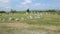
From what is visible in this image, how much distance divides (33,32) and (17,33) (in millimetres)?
1296

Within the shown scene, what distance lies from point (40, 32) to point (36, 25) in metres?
2.97

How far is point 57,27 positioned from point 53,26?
20.1 inches

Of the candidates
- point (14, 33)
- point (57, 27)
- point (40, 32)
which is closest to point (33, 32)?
point (40, 32)

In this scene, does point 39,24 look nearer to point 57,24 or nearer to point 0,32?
point 57,24

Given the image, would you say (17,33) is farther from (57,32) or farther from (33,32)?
(57,32)

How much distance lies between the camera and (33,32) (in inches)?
565

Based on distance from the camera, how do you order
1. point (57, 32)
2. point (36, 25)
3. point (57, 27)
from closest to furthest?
point (57, 32)
point (57, 27)
point (36, 25)

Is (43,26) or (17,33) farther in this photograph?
(43,26)

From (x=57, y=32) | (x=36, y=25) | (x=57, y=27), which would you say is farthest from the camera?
(x=36, y=25)

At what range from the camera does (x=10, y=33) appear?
1445 cm

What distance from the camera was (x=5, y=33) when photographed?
14500mm

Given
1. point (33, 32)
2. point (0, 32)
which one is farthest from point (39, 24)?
point (0, 32)

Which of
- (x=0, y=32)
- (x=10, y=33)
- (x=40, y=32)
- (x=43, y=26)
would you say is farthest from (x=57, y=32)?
(x=0, y=32)

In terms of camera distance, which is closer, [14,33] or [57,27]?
[14,33]
